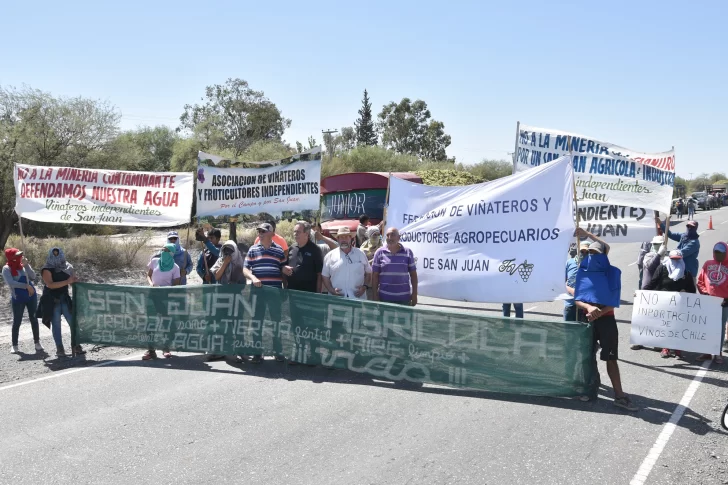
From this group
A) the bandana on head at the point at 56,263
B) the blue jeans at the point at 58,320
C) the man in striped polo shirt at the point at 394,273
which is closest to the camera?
the man in striped polo shirt at the point at 394,273

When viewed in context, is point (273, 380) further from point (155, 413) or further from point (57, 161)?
point (57, 161)

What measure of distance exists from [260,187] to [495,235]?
12.8 ft

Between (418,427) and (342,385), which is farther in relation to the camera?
(342,385)

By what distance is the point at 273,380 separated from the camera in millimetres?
7535

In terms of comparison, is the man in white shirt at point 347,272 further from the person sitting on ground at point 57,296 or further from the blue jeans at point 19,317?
the blue jeans at point 19,317

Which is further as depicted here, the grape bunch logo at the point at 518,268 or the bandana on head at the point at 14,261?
the bandana on head at the point at 14,261

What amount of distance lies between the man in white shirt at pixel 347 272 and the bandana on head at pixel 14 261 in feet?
14.8

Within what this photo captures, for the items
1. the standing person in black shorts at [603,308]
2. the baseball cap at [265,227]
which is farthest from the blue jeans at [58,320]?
the standing person in black shorts at [603,308]

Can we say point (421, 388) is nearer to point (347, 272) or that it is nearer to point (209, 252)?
point (347, 272)

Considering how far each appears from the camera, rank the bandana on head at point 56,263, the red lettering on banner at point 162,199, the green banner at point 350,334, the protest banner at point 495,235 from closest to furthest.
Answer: the green banner at point 350,334
the protest banner at point 495,235
the bandana on head at point 56,263
the red lettering on banner at point 162,199

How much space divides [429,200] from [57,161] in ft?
62.6

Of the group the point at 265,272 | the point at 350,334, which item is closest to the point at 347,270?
the point at 350,334

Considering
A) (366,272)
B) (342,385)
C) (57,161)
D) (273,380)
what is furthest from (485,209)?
(57,161)

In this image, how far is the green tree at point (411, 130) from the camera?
6981 cm
